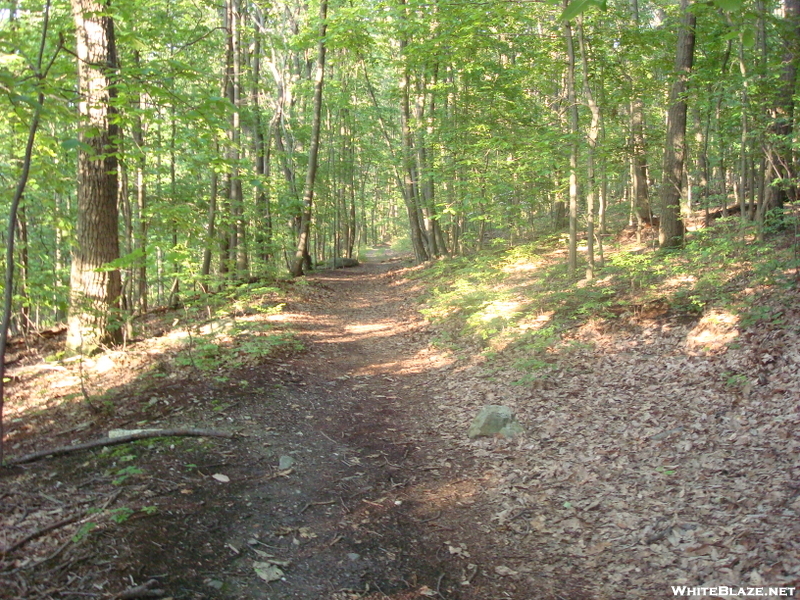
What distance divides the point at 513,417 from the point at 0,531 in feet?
16.0

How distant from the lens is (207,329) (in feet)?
29.9

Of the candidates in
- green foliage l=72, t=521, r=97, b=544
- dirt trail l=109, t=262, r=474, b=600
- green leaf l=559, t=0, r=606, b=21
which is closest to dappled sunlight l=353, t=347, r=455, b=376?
dirt trail l=109, t=262, r=474, b=600

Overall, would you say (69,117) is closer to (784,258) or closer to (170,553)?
(170,553)

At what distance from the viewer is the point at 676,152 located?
A: 10422mm

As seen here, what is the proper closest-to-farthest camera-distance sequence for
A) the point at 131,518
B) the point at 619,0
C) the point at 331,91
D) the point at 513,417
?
the point at 131,518 → the point at 513,417 → the point at 619,0 → the point at 331,91

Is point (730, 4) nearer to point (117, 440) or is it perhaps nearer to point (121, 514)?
point (121, 514)

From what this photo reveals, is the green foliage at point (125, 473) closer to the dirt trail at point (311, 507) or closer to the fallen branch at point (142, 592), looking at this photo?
the dirt trail at point (311, 507)

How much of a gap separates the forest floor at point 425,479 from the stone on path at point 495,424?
0.15 m

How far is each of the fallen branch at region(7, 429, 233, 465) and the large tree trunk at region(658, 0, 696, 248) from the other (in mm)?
9669

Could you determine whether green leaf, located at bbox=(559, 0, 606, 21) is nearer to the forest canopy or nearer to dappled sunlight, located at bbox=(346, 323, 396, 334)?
the forest canopy

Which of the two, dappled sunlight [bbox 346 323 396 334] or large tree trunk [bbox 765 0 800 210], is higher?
large tree trunk [bbox 765 0 800 210]

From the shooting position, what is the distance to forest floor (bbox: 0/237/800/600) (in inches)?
129

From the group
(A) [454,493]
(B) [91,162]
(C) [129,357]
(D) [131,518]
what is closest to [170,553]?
(D) [131,518]

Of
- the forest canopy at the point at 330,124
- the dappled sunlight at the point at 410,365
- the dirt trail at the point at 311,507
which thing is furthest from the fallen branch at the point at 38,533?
the dappled sunlight at the point at 410,365
